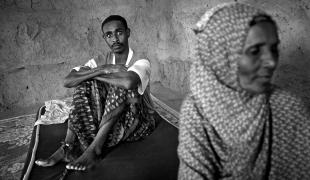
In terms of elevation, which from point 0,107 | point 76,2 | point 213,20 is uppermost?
point 76,2

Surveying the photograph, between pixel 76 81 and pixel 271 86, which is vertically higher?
pixel 271 86

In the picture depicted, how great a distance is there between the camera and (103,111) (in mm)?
2441

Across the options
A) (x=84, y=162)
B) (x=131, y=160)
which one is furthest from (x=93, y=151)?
(x=131, y=160)

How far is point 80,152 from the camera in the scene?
2.31 meters

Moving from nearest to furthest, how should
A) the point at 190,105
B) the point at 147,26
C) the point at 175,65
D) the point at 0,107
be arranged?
1. the point at 190,105
2. the point at 0,107
3. the point at 175,65
4. the point at 147,26

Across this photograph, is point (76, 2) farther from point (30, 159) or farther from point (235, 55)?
point (235, 55)

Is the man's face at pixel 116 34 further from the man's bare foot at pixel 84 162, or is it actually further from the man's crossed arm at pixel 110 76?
the man's bare foot at pixel 84 162

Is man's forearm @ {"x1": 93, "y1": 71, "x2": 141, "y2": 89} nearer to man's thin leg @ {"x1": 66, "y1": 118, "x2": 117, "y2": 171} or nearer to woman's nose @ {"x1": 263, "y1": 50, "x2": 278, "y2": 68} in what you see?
man's thin leg @ {"x1": 66, "y1": 118, "x2": 117, "y2": 171}

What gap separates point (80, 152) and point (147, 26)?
3700mm

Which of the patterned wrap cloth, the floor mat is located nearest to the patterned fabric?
the floor mat

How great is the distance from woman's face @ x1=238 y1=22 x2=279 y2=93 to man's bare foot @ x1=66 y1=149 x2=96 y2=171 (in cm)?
152

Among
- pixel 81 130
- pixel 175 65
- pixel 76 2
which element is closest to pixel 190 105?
pixel 81 130

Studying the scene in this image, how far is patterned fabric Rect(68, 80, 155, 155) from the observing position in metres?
2.30

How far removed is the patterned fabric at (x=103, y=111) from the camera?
2297 millimetres
